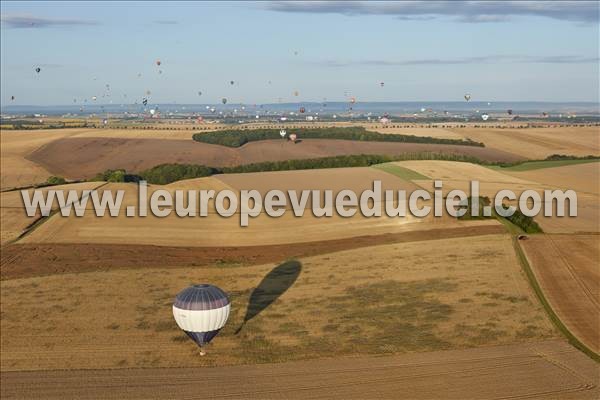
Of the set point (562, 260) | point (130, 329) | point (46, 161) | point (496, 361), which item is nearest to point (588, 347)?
point (496, 361)

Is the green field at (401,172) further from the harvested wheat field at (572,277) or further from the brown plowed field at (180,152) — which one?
the harvested wheat field at (572,277)

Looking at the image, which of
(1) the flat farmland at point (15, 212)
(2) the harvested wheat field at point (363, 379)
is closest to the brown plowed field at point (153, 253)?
(1) the flat farmland at point (15, 212)

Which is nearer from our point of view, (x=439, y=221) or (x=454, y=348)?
(x=454, y=348)

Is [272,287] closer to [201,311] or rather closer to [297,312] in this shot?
[297,312]

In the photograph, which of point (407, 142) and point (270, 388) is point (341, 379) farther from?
point (407, 142)

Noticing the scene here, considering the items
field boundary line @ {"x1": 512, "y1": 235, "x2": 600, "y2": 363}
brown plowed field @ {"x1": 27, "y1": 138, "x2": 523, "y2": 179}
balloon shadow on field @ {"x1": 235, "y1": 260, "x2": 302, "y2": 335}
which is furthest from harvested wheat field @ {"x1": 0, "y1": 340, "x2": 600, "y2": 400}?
brown plowed field @ {"x1": 27, "y1": 138, "x2": 523, "y2": 179}
